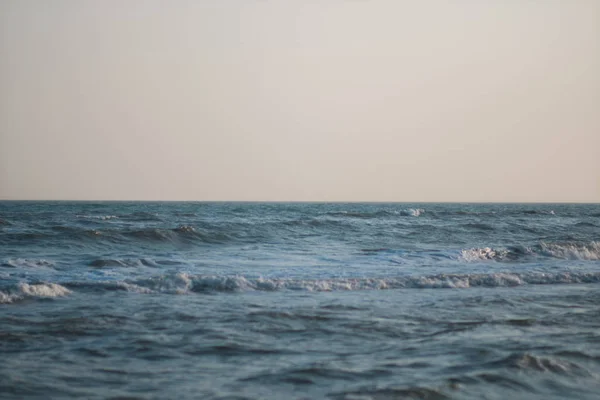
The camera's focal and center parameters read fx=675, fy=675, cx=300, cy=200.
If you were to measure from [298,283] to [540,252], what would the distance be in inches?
456

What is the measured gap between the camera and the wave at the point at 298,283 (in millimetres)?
13016

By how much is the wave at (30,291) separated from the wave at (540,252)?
40.8 ft

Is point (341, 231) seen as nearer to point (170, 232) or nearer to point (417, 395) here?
point (170, 232)

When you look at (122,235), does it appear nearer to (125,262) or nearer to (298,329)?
(125,262)

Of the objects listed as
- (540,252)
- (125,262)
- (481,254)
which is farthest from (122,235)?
(540,252)

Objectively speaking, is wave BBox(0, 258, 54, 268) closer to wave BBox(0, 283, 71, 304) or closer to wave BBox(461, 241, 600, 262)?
wave BBox(0, 283, 71, 304)

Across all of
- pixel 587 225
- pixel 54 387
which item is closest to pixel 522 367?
pixel 54 387

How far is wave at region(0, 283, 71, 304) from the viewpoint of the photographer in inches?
452

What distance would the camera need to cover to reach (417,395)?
602 centimetres

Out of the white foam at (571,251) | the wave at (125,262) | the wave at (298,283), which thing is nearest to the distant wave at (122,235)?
the wave at (125,262)

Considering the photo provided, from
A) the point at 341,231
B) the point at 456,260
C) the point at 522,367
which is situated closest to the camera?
the point at 522,367

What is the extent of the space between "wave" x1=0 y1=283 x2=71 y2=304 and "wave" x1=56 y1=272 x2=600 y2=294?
0.68 meters

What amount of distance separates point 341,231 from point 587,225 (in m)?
16.7

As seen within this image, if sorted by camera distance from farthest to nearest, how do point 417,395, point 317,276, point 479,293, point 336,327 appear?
point 317,276 → point 479,293 → point 336,327 → point 417,395
